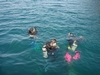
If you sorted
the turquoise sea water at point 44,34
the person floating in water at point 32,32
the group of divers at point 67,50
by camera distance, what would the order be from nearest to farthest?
the turquoise sea water at point 44,34 → the group of divers at point 67,50 → the person floating in water at point 32,32

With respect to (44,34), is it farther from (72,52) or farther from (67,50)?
(72,52)

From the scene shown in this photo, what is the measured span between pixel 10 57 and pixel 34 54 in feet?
6.42

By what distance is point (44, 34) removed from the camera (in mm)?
14992

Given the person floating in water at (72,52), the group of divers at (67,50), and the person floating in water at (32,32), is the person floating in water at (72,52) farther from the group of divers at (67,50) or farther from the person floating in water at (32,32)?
the person floating in water at (32,32)

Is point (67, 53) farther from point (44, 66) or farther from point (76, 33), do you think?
point (76, 33)

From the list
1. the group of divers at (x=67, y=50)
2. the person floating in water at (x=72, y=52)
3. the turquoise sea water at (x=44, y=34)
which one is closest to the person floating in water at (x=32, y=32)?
the turquoise sea water at (x=44, y=34)

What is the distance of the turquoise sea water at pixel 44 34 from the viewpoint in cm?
1059

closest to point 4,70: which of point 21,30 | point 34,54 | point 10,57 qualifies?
point 10,57

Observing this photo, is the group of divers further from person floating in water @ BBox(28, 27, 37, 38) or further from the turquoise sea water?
person floating in water @ BBox(28, 27, 37, 38)

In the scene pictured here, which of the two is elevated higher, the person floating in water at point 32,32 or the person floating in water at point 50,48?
the person floating in water at point 32,32

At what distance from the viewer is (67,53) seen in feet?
39.8

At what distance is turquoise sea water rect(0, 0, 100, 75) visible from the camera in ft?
34.7

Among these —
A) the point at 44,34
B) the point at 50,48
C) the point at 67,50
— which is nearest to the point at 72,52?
the point at 67,50

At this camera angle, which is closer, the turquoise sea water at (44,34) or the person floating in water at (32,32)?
the turquoise sea water at (44,34)
